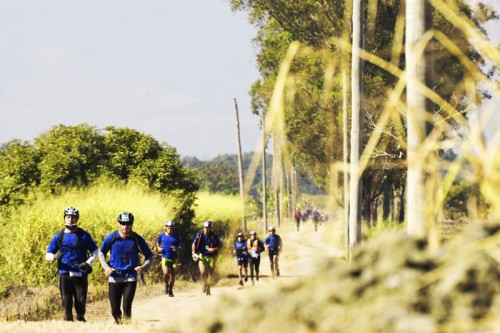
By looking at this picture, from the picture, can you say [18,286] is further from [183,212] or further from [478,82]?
[478,82]

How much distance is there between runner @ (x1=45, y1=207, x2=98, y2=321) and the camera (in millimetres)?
10047

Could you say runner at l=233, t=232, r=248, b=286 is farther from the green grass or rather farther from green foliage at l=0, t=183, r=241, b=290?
the green grass

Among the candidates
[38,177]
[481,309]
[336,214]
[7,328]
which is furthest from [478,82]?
[38,177]

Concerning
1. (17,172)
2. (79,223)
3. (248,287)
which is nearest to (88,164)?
(17,172)

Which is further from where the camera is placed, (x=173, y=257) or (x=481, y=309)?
(x=173, y=257)

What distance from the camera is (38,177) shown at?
22.3m

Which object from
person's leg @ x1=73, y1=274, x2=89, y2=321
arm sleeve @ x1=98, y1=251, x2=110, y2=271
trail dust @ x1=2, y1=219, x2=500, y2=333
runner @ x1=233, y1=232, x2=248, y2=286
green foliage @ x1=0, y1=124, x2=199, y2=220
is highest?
green foliage @ x1=0, y1=124, x2=199, y2=220

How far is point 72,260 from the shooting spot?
10.1 meters

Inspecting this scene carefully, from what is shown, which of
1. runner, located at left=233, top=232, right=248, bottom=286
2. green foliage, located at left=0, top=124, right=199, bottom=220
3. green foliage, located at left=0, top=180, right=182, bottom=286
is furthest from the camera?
green foliage, located at left=0, top=124, right=199, bottom=220

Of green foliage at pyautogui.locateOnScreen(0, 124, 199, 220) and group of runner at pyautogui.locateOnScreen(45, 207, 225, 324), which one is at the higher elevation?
green foliage at pyautogui.locateOnScreen(0, 124, 199, 220)

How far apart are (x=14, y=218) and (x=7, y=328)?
588 inches

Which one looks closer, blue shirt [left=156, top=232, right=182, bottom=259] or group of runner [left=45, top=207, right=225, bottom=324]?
group of runner [left=45, top=207, right=225, bottom=324]

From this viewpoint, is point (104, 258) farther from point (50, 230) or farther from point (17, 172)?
point (17, 172)

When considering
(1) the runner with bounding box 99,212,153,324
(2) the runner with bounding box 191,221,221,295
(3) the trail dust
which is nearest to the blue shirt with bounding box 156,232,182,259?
(2) the runner with bounding box 191,221,221,295
